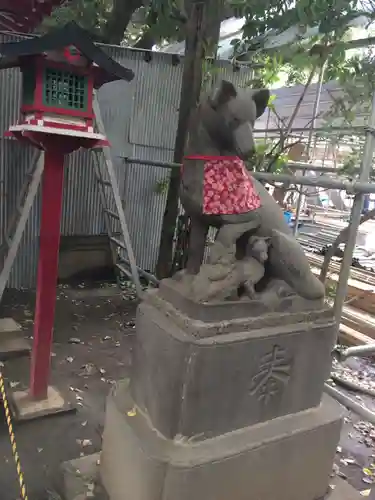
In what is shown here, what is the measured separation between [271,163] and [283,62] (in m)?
1.16

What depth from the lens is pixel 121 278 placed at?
26.5 feet

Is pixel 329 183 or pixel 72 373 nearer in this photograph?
pixel 329 183

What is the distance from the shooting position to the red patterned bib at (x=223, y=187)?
255cm

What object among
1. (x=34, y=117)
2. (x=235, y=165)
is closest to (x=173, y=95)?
(x=34, y=117)

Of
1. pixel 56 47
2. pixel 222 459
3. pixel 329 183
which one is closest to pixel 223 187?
pixel 329 183

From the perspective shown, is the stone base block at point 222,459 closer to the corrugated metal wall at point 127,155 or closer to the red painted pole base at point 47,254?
the red painted pole base at point 47,254

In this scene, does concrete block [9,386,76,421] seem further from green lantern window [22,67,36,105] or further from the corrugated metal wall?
the corrugated metal wall

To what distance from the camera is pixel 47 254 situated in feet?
13.3

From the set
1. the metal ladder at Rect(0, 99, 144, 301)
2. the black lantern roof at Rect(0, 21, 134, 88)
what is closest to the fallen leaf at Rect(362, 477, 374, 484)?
the metal ladder at Rect(0, 99, 144, 301)

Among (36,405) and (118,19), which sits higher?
(118,19)

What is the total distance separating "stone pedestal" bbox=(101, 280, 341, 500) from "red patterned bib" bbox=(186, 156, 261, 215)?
1.79 ft

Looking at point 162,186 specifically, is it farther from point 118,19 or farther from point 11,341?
point 11,341

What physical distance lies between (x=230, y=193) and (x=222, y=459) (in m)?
1.47

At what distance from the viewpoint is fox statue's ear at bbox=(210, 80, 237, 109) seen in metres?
2.33
